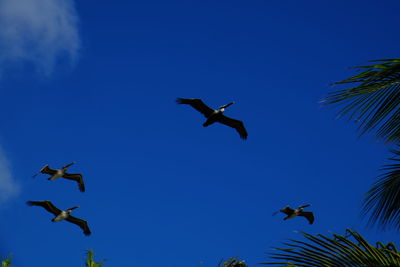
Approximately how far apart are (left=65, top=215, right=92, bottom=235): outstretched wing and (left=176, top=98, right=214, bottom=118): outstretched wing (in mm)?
6174

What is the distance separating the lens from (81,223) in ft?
54.5

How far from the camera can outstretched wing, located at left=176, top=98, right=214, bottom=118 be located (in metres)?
13.1

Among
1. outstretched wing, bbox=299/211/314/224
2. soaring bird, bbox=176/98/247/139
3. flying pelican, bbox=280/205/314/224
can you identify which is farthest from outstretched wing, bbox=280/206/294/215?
soaring bird, bbox=176/98/247/139

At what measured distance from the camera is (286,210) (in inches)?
499

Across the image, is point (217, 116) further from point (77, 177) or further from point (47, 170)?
point (47, 170)

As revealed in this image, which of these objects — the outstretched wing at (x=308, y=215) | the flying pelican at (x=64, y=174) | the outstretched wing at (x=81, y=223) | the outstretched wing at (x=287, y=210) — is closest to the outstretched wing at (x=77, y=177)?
the flying pelican at (x=64, y=174)

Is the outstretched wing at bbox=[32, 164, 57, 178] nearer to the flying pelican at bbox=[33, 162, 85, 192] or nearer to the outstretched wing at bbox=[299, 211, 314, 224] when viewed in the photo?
the flying pelican at bbox=[33, 162, 85, 192]

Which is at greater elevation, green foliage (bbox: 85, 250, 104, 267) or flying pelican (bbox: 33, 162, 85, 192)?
flying pelican (bbox: 33, 162, 85, 192)

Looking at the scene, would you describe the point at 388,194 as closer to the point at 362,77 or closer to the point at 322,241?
the point at 362,77

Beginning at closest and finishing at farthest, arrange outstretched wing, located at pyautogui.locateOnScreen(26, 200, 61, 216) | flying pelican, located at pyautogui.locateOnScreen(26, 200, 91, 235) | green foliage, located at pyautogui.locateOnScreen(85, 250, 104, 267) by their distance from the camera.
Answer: green foliage, located at pyautogui.locateOnScreen(85, 250, 104, 267), outstretched wing, located at pyautogui.locateOnScreen(26, 200, 61, 216), flying pelican, located at pyautogui.locateOnScreen(26, 200, 91, 235)

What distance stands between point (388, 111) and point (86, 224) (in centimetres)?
1329

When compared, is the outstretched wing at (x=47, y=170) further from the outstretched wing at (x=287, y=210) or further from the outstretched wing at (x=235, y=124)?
the outstretched wing at (x=287, y=210)

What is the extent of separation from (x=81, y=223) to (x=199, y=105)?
6479 millimetres

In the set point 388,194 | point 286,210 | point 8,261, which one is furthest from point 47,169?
point 388,194
